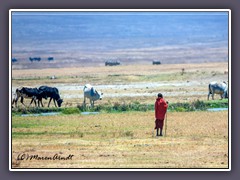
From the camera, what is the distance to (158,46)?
25.3 metres

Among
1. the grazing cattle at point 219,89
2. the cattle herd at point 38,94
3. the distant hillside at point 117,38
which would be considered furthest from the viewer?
the grazing cattle at point 219,89

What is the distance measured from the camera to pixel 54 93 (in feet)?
83.1

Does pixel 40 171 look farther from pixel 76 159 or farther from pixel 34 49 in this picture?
pixel 34 49

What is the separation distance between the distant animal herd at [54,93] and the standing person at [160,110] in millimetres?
921

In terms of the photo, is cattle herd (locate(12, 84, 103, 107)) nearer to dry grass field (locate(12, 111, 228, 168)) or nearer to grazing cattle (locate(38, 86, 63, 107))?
grazing cattle (locate(38, 86, 63, 107))

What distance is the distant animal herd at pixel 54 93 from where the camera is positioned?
80.7ft

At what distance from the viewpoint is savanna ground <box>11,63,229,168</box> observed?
24.2m

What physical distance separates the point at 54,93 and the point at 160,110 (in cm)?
199

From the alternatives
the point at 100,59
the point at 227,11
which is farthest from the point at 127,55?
the point at 227,11

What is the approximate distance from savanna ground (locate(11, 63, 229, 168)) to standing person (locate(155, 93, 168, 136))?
10cm

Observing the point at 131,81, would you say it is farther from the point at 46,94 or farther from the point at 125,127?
the point at 46,94

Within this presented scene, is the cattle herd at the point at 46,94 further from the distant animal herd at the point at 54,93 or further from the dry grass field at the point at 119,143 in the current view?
the dry grass field at the point at 119,143
